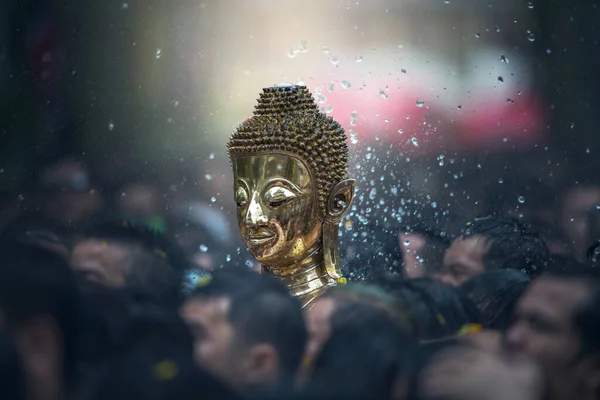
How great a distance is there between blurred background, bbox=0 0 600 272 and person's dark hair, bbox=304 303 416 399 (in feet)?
5.51

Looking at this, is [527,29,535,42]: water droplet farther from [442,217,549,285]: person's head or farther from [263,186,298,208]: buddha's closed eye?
[263,186,298,208]: buddha's closed eye

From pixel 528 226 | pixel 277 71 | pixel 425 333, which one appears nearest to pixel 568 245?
pixel 528 226

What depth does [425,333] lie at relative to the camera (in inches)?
67.9

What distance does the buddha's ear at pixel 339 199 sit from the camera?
285 centimetres

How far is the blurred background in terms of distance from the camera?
10.9 ft

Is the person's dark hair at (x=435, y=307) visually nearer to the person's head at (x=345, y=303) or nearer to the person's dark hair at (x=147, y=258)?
the person's head at (x=345, y=303)

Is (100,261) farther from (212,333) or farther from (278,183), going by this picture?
(278,183)

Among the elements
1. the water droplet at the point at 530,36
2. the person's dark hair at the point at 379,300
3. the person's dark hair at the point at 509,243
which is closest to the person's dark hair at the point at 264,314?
the person's dark hair at the point at 379,300

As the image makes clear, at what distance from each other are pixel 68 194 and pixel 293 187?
0.66 meters

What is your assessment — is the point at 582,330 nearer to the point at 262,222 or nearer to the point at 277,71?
the point at 262,222

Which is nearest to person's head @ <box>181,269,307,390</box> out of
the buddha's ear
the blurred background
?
the buddha's ear

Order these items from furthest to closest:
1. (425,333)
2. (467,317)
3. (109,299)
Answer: (467,317) < (425,333) < (109,299)

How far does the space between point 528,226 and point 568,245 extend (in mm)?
203

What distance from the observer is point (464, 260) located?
280 cm
